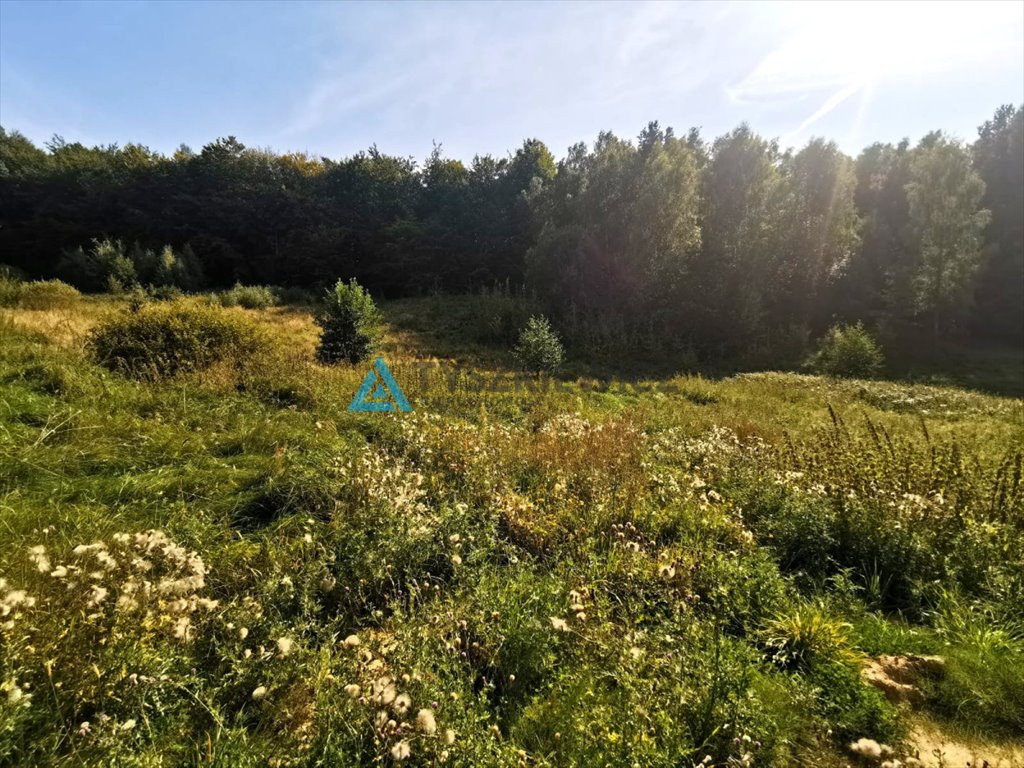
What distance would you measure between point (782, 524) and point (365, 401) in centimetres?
578

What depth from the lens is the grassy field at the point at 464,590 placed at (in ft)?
6.68

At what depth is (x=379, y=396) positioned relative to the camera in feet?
24.3

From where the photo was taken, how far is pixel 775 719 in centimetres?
235

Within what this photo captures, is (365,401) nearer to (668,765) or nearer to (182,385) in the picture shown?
(182,385)

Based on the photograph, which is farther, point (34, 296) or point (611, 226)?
point (611, 226)

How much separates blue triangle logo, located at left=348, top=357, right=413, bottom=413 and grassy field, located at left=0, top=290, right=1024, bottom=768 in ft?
1.53

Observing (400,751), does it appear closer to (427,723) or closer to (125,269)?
(427,723)

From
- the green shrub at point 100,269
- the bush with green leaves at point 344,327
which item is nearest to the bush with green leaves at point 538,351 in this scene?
the bush with green leaves at point 344,327

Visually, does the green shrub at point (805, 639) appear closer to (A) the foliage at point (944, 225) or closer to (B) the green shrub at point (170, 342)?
(B) the green shrub at point (170, 342)

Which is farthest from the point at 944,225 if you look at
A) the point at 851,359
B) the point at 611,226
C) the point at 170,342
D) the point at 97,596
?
the point at 97,596

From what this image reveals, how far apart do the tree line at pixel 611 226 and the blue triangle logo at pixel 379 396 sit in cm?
1430

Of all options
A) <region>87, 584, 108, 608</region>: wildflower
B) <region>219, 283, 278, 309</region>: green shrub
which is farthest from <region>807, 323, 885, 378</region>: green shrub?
<region>219, 283, 278, 309</region>: green shrub

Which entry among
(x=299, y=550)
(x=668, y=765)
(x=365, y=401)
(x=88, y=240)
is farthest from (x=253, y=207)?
(x=668, y=765)

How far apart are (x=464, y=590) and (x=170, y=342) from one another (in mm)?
8137
